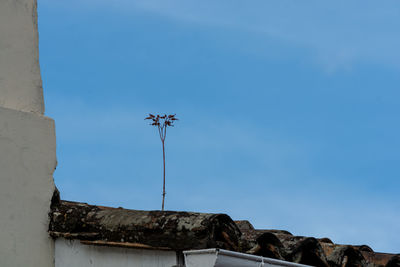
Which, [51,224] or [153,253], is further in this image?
[51,224]

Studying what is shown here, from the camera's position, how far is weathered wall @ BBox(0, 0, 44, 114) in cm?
454

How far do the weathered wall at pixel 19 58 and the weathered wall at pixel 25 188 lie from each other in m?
0.14

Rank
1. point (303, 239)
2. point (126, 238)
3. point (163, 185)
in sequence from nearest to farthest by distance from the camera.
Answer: point (126, 238) < point (303, 239) < point (163, 185)

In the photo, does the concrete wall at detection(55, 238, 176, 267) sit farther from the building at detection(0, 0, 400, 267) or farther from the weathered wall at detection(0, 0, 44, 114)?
the weathered wall at detection(0, 0, 44, 114)

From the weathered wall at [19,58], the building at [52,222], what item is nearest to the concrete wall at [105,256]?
the building at [52,222]

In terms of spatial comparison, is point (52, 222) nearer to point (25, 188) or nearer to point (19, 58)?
point (25, 188)

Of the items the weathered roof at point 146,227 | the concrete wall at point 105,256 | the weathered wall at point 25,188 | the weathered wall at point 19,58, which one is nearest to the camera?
the weathered roof at point 146,227

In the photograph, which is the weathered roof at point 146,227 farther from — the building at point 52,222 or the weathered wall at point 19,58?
the weathered wall at point 19,58

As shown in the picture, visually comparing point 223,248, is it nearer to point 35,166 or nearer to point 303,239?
point 303,239

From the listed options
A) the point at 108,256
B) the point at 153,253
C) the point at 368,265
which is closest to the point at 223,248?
the point at 153,253

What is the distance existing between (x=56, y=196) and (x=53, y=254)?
409 mm

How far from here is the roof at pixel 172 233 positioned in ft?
12.2

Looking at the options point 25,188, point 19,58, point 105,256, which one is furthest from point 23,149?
point 105,256

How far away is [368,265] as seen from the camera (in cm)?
557
